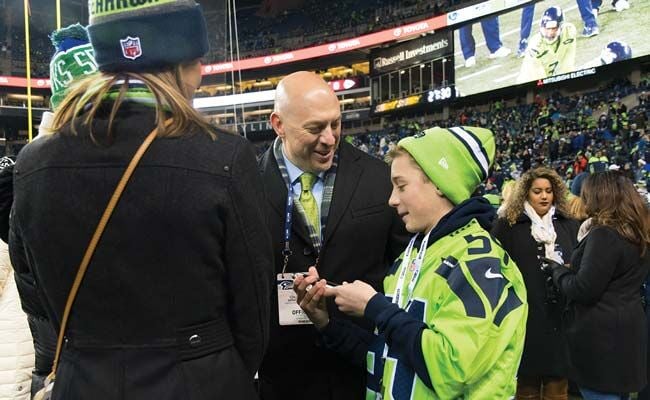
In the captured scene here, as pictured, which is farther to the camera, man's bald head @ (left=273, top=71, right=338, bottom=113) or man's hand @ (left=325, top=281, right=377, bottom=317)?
man's bald head @ (left=273, top=71, right=338, bottom=113)

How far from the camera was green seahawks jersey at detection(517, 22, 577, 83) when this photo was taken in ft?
67.8

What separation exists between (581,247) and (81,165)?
114 inches

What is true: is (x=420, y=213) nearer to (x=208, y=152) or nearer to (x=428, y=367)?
(x=428, y=367)

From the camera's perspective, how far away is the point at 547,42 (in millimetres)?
21438

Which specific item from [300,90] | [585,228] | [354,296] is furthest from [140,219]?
[585,228]

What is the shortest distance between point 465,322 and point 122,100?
0.98 m

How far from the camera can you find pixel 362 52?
119ft

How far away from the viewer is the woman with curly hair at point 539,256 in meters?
3.63

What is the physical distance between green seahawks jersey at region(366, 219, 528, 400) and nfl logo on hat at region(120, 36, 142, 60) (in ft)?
3.17

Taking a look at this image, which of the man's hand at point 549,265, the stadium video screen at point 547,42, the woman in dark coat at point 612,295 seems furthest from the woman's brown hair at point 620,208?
the stadium video screen at point 547,42

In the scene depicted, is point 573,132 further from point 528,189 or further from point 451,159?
point 451,159

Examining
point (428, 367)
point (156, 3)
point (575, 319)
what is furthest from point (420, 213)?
point (575, 319)

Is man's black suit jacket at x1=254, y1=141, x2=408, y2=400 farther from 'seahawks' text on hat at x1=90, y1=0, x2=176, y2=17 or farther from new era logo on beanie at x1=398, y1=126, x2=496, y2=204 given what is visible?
'seahawks' text on hat at x1=90, y1=0, x2=176, y2=17

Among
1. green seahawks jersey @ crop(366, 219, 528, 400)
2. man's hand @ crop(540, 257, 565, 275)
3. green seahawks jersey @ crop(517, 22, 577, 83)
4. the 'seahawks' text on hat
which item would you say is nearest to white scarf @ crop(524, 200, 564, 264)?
man's hand @ crop(540, 257, 565, 275)
